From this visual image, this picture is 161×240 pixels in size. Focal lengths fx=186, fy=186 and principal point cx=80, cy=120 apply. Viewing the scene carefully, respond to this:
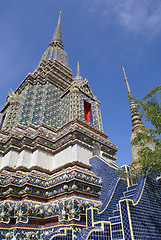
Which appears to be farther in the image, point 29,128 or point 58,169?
point 29,128

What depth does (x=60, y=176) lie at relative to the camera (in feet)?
29.0

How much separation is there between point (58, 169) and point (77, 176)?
2.29 metres

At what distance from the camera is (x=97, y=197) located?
8.94 meters

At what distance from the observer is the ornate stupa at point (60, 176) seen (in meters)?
6.35

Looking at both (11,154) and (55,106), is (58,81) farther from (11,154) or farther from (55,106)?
(11,154)

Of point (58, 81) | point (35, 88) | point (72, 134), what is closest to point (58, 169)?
point (72, 134)

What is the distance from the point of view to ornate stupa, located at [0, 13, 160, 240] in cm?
635

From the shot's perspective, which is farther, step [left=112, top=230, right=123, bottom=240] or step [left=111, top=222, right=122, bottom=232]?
step [left=111, top=222, right=122, bottom=232]

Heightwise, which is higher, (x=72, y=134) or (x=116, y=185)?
(x=72, y=134)

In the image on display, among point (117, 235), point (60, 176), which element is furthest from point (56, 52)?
point (117, 235)

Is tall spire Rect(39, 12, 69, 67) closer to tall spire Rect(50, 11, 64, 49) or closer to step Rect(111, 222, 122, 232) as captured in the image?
tall spire Rect(50, 11, 64, 49)

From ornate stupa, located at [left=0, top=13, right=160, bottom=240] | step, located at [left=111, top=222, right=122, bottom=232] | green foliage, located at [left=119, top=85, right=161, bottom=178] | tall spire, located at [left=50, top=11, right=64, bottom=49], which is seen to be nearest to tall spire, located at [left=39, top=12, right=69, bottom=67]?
tall spire, located at [left=50, top=11, right=64, bottom=49]

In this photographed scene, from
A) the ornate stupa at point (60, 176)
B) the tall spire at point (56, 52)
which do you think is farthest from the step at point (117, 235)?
the tall spire at point (56, 52)

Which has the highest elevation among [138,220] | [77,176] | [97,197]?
[77,176]
